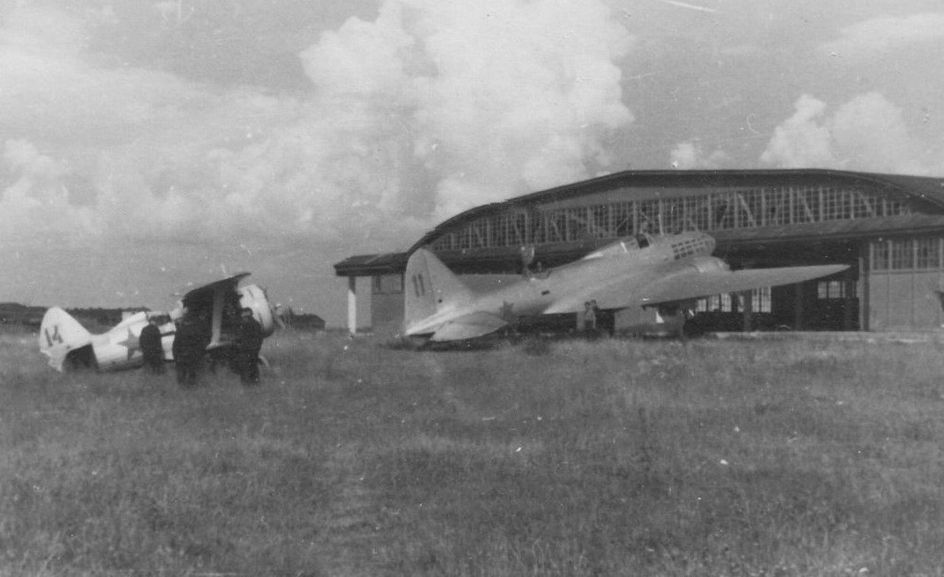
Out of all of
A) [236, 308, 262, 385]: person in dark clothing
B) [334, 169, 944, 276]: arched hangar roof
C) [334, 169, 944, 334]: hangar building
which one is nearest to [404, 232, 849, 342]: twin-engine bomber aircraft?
[334, 169, 944, 334]: hangar building

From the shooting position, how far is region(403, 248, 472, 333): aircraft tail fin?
2584 cm

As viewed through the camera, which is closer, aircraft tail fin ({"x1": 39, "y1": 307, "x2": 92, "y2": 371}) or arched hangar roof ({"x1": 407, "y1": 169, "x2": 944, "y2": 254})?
aircraft tail fin ({"x1": 39, "y1": 307, "x2": 92, "y2": 371})

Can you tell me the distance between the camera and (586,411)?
12.5 meters

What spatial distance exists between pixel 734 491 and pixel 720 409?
5077mm

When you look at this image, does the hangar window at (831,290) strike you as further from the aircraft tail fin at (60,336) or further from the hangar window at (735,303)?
the aircraft tail fin at (60,336)

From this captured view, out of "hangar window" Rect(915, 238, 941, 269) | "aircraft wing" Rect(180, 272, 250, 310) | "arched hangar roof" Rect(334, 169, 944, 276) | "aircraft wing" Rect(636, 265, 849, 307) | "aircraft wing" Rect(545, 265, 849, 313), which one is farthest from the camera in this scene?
"arched hangar roof" Rect(334, 169, 944, 276)

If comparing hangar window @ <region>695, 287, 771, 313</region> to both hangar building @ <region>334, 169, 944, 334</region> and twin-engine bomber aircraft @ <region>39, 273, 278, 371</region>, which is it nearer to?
hangar building @ <region>334, 169, 944, 334</region>

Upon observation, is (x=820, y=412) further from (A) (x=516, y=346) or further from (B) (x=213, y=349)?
(A) (x=516, y=346)

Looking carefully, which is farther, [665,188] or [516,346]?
[665,188]

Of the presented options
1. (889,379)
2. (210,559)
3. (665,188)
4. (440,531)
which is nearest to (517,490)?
(440,531)

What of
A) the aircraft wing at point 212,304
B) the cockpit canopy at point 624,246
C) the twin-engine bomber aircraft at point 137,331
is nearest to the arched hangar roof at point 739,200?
the cockpit canopy at point 624,246

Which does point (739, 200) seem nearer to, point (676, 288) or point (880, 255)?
point (880, 255)

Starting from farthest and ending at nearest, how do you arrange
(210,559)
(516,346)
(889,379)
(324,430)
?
(516,346), (889,379), (324,430), (210,559)

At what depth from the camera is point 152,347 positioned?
1811 cm
